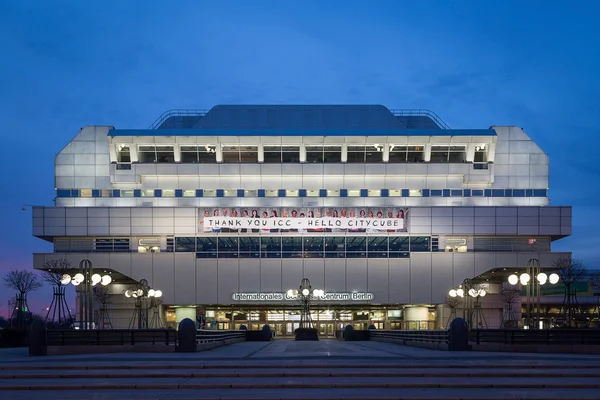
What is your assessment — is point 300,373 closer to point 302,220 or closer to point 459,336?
point 459,336

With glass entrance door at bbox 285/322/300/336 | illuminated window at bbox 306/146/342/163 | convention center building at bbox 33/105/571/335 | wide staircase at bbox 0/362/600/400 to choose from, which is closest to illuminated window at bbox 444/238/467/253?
convention center building at bbox 33/105/571/335

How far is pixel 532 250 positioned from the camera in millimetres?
90375

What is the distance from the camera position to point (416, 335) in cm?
4909

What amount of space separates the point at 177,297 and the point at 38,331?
54.4 meters

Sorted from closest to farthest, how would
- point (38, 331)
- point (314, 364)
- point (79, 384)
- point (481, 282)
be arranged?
point (79, 384) → point (314, 364) → point (38, 331) → point (481, 282)

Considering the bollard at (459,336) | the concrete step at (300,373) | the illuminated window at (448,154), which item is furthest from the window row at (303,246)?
the concrete step at (300,373)

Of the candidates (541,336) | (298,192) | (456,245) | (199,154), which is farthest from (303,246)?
(541,336)

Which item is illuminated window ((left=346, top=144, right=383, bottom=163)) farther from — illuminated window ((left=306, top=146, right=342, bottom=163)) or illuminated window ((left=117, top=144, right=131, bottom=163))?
illuminated window ((left=117, top=144, right=131, bottom=163))

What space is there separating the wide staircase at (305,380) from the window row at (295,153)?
6506cm

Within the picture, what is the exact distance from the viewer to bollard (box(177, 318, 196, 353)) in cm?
3522

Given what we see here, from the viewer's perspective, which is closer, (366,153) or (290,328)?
(366,153)

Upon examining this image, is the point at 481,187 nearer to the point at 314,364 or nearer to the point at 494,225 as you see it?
the point at 494,225

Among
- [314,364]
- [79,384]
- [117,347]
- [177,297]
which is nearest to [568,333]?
[314,364]

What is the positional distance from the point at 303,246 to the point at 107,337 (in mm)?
53707
